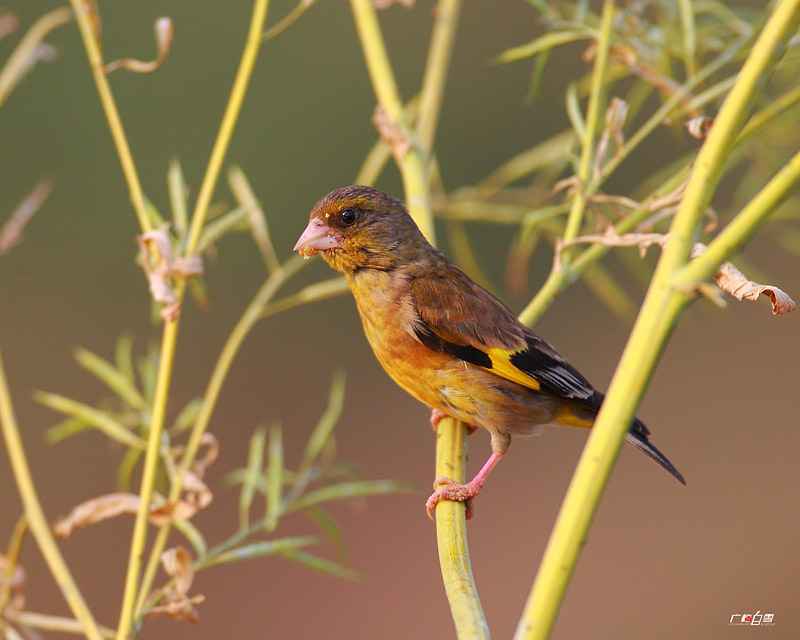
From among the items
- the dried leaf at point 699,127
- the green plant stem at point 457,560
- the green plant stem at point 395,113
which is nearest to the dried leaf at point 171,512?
the green plant stem at point 457,560

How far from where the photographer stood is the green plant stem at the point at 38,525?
1.26 meters

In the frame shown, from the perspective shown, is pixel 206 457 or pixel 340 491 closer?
pixel 206 457

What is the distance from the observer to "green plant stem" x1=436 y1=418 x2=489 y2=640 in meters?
0.97

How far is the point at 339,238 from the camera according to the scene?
99.2 inches

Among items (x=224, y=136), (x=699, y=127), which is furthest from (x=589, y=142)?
(x=224, y=136)

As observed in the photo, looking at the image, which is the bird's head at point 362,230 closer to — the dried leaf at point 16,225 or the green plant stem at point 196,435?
the green plant stem at point 196,435

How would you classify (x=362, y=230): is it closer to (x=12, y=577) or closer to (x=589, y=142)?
(x=589, y=142)

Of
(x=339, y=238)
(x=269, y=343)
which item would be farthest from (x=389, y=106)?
(x=269, y=343)

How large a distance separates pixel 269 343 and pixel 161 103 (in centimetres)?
237

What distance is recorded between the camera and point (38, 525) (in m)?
1.39

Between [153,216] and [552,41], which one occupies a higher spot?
[552,41]

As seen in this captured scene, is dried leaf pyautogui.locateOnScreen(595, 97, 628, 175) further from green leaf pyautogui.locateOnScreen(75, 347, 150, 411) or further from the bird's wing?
green leaf pyautogui.locateOnScreen(75, 347, 150, 411)

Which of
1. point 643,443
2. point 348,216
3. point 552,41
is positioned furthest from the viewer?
point 348,216

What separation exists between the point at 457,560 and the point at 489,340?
129cm
